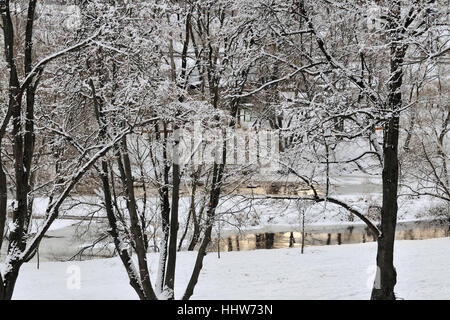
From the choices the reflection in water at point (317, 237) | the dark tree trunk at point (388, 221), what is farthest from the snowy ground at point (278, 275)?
the dark tree trunk at point (388, 221)

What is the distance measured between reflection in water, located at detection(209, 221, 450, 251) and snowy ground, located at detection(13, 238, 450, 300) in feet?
7.60

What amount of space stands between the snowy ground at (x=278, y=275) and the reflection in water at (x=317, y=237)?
232 centimetres

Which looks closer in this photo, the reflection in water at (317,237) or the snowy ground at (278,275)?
the snowy ground at (278,275)

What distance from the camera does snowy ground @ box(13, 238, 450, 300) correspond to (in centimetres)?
1345

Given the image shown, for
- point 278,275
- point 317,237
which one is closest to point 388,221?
point 278,275

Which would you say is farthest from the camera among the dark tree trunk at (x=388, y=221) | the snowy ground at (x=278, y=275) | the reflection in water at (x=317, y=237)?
the reflection in water at (x=317, y=237)

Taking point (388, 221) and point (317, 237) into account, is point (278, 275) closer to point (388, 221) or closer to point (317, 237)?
point (317, 237)

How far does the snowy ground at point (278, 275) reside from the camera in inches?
530

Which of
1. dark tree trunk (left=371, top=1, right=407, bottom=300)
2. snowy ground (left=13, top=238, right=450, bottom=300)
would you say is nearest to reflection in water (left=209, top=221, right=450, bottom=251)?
snowy ground (left=13, top=238, right=450, bottom=300)

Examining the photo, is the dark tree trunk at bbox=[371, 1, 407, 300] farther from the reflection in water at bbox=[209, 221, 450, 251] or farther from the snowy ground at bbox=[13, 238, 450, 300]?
the reflection in water at bbox=[209, 221, 450, 251]

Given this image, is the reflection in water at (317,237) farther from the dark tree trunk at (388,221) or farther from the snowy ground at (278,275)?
the dark tree trunk at (388,221)

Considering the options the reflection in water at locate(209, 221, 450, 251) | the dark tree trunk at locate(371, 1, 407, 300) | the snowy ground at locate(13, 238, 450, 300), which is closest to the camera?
the dark tree trunk at locate(371, 1, 407, 300)

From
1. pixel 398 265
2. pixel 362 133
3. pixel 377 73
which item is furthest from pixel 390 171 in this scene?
pixel 398 265

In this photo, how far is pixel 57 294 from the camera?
13867mm
